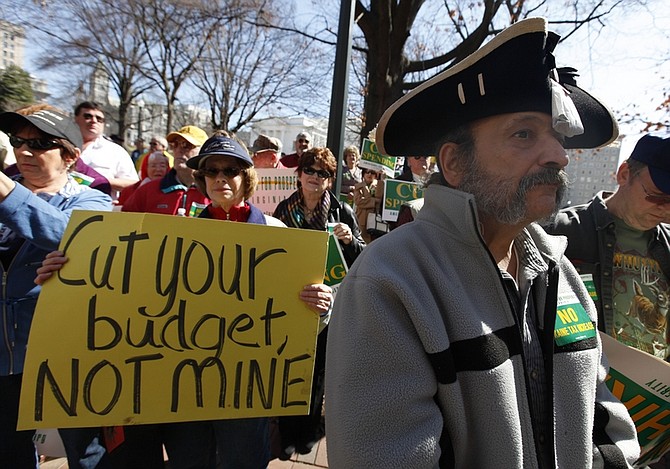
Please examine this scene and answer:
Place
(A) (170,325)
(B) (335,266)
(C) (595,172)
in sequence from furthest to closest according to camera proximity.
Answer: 1. (C) (595,172)
2. (B) (335,266)
3. (A) (170,325)

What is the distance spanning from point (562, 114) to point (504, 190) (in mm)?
247

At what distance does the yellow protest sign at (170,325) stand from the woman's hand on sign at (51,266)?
2 cm

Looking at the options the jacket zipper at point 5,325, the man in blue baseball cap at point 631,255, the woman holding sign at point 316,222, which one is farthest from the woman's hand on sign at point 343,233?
the jacket zipper at point 5,325

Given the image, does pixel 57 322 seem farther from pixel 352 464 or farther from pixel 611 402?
pixel 611 402

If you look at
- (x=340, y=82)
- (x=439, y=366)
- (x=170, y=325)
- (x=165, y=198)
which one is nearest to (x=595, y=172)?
(x=340, y=82)

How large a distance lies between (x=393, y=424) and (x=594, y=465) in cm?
77

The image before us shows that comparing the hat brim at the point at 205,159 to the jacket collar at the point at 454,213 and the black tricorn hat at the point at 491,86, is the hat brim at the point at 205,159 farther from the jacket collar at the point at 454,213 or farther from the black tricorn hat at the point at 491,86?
the jacket collar at the point at 454,213

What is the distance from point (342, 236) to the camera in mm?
3000

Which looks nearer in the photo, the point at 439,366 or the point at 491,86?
the point at 439,366

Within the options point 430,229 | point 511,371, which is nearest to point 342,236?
point 430,229

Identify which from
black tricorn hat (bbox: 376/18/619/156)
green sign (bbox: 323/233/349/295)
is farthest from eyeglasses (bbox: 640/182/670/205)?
green sign (bbox: 323/233/349/295)

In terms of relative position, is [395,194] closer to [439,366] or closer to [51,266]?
[51,266]

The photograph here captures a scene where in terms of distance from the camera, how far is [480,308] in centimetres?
117

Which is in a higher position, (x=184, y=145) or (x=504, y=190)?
(x=184, y=145)
